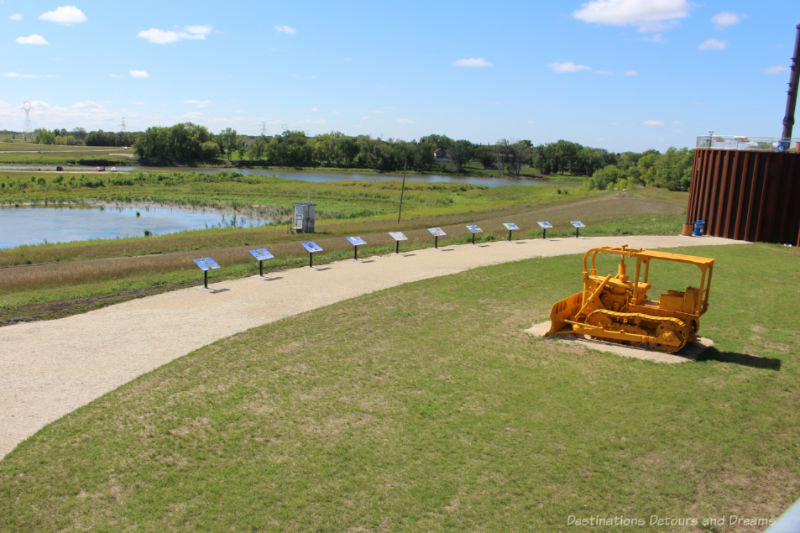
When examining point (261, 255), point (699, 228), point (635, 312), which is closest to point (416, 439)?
point (635, 312)

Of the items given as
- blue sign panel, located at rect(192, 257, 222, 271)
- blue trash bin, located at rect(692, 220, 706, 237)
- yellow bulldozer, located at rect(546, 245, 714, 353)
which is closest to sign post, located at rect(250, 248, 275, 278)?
blue sign panel, located at rect(192, 257, 222, 271)

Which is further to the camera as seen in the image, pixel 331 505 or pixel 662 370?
pixel 662 370

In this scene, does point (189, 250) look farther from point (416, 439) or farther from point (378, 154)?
point (378, 154)

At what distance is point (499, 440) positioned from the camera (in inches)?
345

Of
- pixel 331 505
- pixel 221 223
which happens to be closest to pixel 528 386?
pixel 331 505

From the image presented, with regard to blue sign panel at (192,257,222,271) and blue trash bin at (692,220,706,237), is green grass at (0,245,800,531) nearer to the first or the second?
blue sign panel at (192,257,222,271)

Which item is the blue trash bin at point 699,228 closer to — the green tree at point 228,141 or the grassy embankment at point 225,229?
the grassy embankment at point 225,229

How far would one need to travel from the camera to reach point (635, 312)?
13.1 m

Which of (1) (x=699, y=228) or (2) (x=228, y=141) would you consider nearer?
(1) (x=699, y=228)

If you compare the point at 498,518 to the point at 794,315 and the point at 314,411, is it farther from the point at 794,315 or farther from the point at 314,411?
the point at 794,315

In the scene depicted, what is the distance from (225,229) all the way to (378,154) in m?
106

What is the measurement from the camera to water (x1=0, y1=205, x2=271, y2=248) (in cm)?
3875

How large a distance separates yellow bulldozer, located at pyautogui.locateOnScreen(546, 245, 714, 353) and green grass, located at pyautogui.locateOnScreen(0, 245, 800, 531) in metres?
0.81

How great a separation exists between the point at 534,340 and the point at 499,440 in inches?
197
